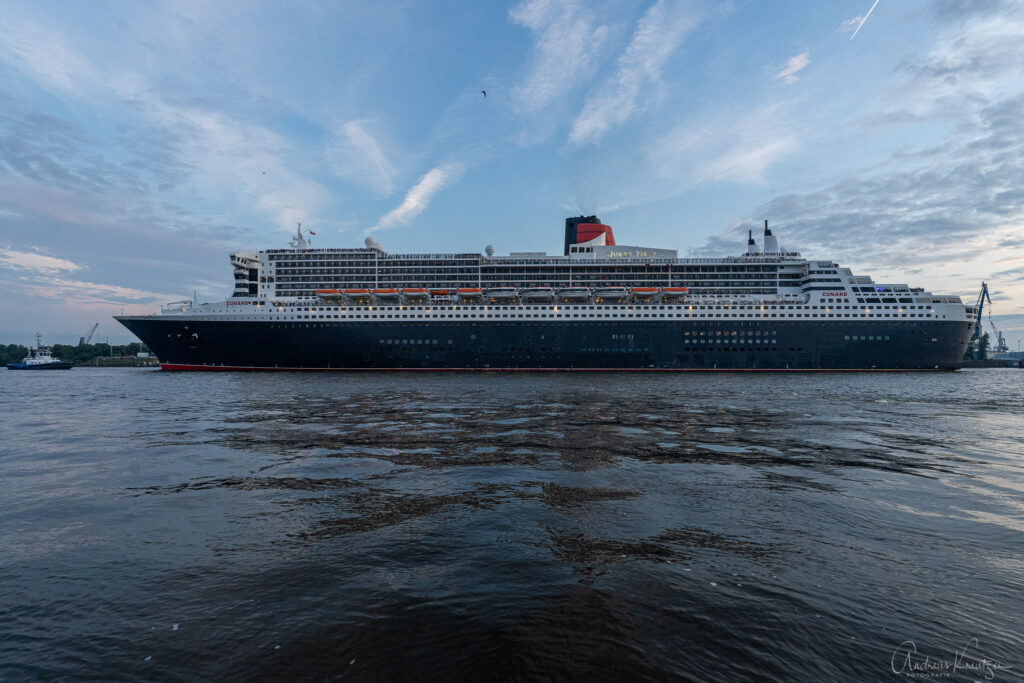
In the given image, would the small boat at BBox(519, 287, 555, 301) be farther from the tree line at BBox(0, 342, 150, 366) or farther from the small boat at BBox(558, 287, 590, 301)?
the tree line at BBox(0, 342, 150, 366)

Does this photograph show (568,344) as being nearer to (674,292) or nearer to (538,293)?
(538,293)

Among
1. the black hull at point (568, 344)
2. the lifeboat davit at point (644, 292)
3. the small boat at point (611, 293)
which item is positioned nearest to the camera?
the black hull at point (568, 344)

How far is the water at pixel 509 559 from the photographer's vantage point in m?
4.36

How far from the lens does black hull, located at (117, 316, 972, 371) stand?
188 ft

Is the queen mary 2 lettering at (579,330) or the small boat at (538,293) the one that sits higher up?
the small boat at (538,293)

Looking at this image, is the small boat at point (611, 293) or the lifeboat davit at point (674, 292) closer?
the lifeboat davit at point (674, 292)

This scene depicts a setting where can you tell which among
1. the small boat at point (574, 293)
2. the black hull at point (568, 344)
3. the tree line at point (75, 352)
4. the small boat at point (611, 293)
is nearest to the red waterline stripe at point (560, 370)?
the black hull at point (568, 344)

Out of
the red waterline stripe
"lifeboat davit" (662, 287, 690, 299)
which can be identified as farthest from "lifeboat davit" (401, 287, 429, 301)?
"lifeboat davit" (662, 287, 690, 299)

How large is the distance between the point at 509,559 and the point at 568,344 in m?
52.6

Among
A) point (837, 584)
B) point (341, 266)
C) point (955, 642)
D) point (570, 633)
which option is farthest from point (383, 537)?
point (341, 266)

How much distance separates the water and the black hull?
43.5 meters

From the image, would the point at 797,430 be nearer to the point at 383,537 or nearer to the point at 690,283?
the point at 383,537

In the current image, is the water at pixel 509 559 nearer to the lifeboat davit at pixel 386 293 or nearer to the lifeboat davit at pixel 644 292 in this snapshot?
the lifeboat davit at pixel 644 292

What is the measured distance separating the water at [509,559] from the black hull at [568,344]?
43.5m
